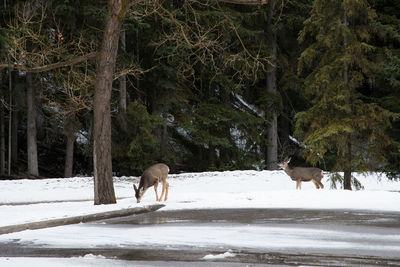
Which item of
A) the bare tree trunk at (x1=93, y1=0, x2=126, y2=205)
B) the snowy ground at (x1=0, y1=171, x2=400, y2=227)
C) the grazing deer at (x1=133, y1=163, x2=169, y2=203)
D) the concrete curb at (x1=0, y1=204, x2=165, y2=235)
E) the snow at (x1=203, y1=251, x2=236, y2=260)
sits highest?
the bare tree trunk at (x1=93, y1=0, x2=126, y2=205)

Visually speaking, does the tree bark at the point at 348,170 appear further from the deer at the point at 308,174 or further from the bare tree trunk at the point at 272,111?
the bare tree trunk at the point at 272,111

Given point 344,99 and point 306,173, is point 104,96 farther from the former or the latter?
point 344,99

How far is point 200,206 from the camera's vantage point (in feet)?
57.8

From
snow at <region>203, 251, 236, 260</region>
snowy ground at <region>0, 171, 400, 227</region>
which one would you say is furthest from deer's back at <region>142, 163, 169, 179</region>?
snow at <region>203, 251, 236, 260</region>

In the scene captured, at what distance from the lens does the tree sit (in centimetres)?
2434

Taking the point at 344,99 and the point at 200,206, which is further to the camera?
the point at 344,99

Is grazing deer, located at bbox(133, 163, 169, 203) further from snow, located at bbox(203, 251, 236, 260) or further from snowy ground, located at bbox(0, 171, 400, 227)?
snow, located at bbox(203, 251, 236, 260)

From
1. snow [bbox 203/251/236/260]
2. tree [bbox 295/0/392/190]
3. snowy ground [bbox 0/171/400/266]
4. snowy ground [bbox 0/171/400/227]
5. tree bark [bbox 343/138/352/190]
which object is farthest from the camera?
tree bark [bbox 343/138/352/190]

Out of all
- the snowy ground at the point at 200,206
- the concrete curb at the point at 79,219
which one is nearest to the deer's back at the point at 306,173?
the snowy ground at the point at 200,206

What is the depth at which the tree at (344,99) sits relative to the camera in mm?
24344

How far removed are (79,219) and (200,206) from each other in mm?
4587

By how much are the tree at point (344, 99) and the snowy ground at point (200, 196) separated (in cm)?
213

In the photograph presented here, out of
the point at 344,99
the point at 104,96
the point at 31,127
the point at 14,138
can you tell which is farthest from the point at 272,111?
the point at 104,96

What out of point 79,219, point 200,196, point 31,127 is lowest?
point 79,219
